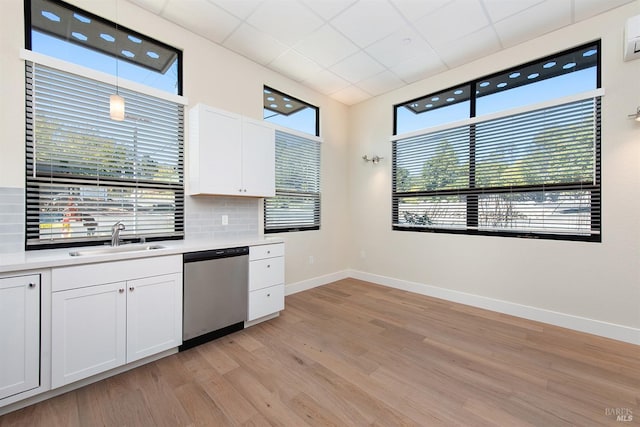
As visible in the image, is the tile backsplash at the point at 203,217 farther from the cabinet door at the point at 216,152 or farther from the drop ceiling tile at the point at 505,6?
the drop ceiling tile at the point at 505,6

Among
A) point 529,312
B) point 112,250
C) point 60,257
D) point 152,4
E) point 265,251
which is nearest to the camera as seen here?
point 60,257

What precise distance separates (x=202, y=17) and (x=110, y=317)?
9.55ft

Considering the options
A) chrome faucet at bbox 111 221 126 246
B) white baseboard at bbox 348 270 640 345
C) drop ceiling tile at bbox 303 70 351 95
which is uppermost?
drop ceiling tile at bbox 303 70 351 95

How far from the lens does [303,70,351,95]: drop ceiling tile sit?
3.91m

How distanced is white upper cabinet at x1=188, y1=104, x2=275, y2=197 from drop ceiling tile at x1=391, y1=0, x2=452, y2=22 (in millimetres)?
1854

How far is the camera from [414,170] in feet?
13.7

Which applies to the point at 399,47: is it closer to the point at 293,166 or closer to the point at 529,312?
the point at 293,166

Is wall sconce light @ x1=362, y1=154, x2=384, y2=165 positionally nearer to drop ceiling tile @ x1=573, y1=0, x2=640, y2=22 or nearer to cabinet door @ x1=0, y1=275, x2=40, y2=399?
drop ceiling tile @ x1=573, y1=0, x2=640, y2=22

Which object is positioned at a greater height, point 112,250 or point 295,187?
point 295,187

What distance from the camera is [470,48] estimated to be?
129 inches

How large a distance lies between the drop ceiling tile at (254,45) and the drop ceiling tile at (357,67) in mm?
821

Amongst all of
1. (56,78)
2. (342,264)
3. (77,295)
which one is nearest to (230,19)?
(56,78)

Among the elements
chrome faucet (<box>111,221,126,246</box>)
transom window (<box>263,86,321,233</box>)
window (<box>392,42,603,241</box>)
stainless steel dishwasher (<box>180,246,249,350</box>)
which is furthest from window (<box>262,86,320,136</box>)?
chrome faucet (<box>111,221,126,246</box>)

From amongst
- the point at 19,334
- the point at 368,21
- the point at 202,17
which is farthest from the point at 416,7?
the point at 19,334
